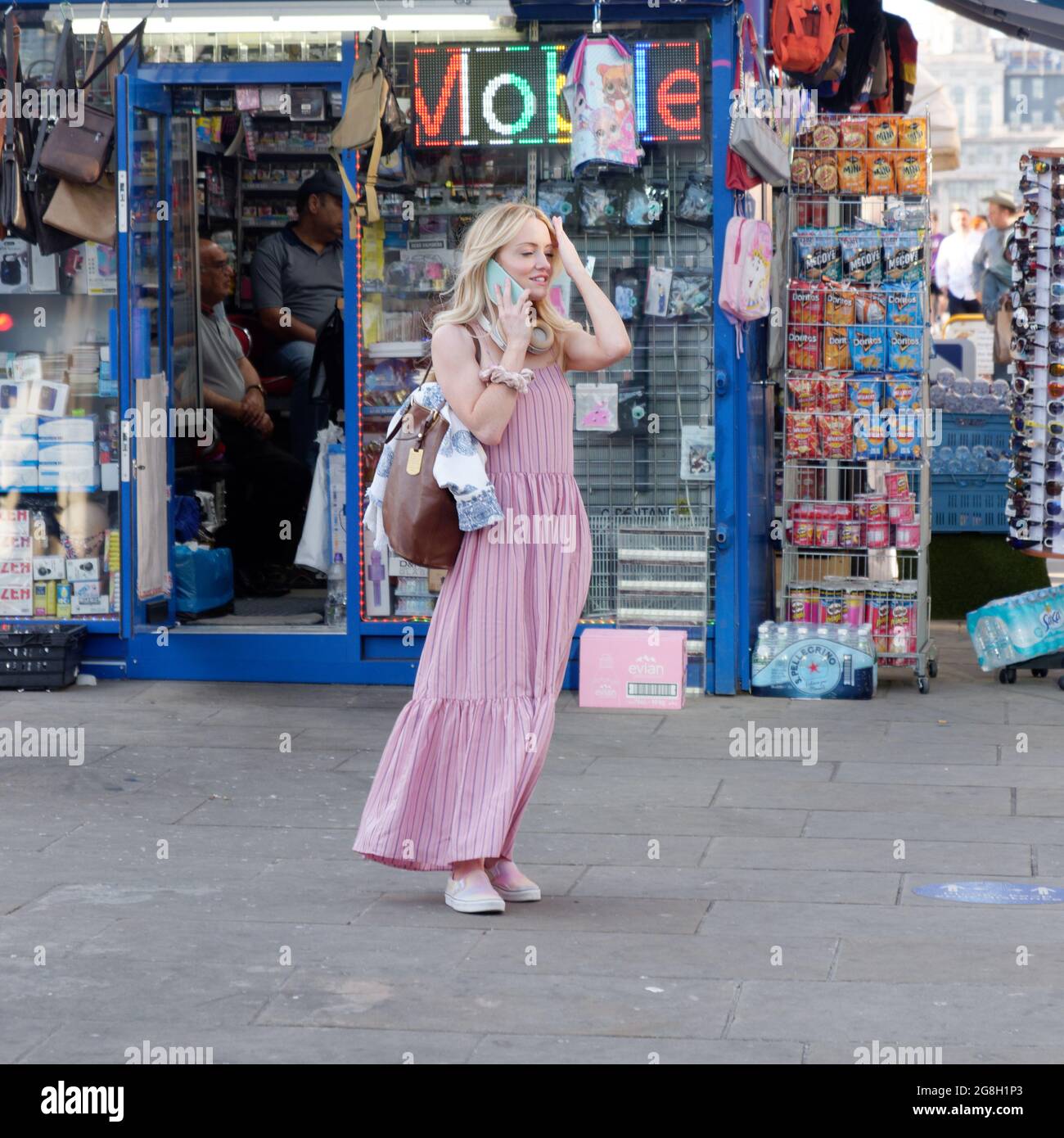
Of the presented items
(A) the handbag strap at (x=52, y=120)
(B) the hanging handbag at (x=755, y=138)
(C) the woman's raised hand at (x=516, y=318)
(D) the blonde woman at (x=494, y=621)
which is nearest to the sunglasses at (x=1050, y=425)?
(B) the hanging handbag at (x=755, y=138)

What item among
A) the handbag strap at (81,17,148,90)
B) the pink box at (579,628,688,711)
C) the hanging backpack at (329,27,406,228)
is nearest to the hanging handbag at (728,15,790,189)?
the hanging backpack at (329,27,406,228)

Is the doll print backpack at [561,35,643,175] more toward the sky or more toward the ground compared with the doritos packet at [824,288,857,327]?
more toward the sky

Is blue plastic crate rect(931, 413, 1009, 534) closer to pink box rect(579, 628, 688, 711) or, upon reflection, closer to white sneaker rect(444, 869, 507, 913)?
pink box rect(579, 628, 688, 711)

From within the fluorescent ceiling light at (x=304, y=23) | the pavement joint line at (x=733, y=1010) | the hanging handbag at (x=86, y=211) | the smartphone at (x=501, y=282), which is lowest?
the pavement joint line at (x=733, y=1010)

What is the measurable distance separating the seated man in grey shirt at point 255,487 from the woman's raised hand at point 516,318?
19.6ft

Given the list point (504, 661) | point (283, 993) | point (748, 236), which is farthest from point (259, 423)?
point (283, 993)

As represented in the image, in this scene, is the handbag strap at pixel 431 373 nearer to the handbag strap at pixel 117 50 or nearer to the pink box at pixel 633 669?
the pink box at pixel 633 669

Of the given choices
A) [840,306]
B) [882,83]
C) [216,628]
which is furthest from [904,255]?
[216,628]

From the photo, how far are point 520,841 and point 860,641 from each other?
10.8 ft

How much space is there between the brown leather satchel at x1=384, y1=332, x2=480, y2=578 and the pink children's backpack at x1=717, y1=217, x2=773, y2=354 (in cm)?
368

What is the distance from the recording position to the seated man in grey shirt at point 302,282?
1159 cm

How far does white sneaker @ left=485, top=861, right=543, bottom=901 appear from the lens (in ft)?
18.8
